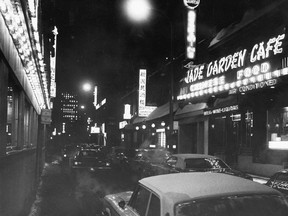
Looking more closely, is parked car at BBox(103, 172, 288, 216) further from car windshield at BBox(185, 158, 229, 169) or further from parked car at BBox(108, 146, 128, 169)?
parked car at BBox(108, 146, 128, 169)

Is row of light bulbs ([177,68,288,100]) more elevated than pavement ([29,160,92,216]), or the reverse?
row of light bulbs ([177,68,288,100])

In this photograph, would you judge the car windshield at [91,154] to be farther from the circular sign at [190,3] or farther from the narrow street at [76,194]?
the circular sign at [190,3]

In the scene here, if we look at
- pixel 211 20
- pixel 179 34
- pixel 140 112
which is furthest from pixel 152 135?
pixel 211 20

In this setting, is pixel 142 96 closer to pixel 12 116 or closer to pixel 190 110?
pixel 190 110

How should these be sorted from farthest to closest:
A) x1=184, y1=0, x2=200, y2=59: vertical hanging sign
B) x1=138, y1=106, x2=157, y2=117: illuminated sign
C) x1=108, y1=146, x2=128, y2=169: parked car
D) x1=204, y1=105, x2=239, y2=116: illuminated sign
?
x1=138, y1=106, x2=157, y2=117: illuminated sign < x1=108, y1=146, x2=128, y2=169: parked car < x1=184, y1=0, x2=200, y2=59: vertical hanging sign < x1=204, y1=105, x2=239, y2=116: illuminated sign

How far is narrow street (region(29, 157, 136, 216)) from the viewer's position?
9.91 meters

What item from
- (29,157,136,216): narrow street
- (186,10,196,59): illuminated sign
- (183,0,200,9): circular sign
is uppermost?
(183,0,200,9): circular sign

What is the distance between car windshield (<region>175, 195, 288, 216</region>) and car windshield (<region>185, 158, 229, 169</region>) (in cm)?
783

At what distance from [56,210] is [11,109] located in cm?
356

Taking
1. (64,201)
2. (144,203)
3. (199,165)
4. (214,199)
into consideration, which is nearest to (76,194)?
(64,201)

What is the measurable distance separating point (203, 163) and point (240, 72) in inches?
253

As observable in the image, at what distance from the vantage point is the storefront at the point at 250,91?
14.9 metres

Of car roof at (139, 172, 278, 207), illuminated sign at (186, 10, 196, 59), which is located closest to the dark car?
illuminated sign at (186, 10, 196, 59)

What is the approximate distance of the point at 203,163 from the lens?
1164 cm
